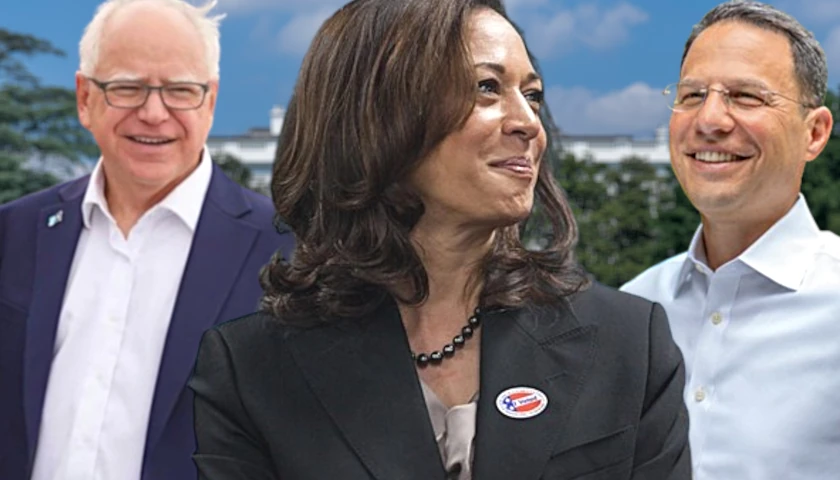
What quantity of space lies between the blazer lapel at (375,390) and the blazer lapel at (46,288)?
227cm

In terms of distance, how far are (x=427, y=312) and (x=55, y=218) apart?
2677 millimetres

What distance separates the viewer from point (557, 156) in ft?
8.98

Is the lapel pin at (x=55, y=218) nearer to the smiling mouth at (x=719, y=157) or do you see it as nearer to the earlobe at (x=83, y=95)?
the earlobe at (x=83, y=95)

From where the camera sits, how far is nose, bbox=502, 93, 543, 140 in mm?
2344

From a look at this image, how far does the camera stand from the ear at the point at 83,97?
4770 millimetres

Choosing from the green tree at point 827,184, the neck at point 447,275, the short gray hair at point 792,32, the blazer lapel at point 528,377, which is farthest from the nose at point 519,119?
the green tree at point 827,184

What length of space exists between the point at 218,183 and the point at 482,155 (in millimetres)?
2555

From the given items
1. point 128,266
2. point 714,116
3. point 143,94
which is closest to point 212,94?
point 143,94

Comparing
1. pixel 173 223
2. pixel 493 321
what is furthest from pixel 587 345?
pixel 173 223

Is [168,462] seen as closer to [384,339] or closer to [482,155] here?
[384,339]

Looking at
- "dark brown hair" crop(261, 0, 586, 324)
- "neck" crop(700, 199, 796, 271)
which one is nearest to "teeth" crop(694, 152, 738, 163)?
"neck" crop(700, 199, 796, 271)

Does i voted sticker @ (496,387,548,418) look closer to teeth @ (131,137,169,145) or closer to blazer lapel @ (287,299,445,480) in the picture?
blazer lapel @ (287,299,445,480)

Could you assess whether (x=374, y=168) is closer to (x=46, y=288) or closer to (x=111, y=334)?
(x=111, y=334)

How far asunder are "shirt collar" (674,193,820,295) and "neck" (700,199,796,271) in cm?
3
